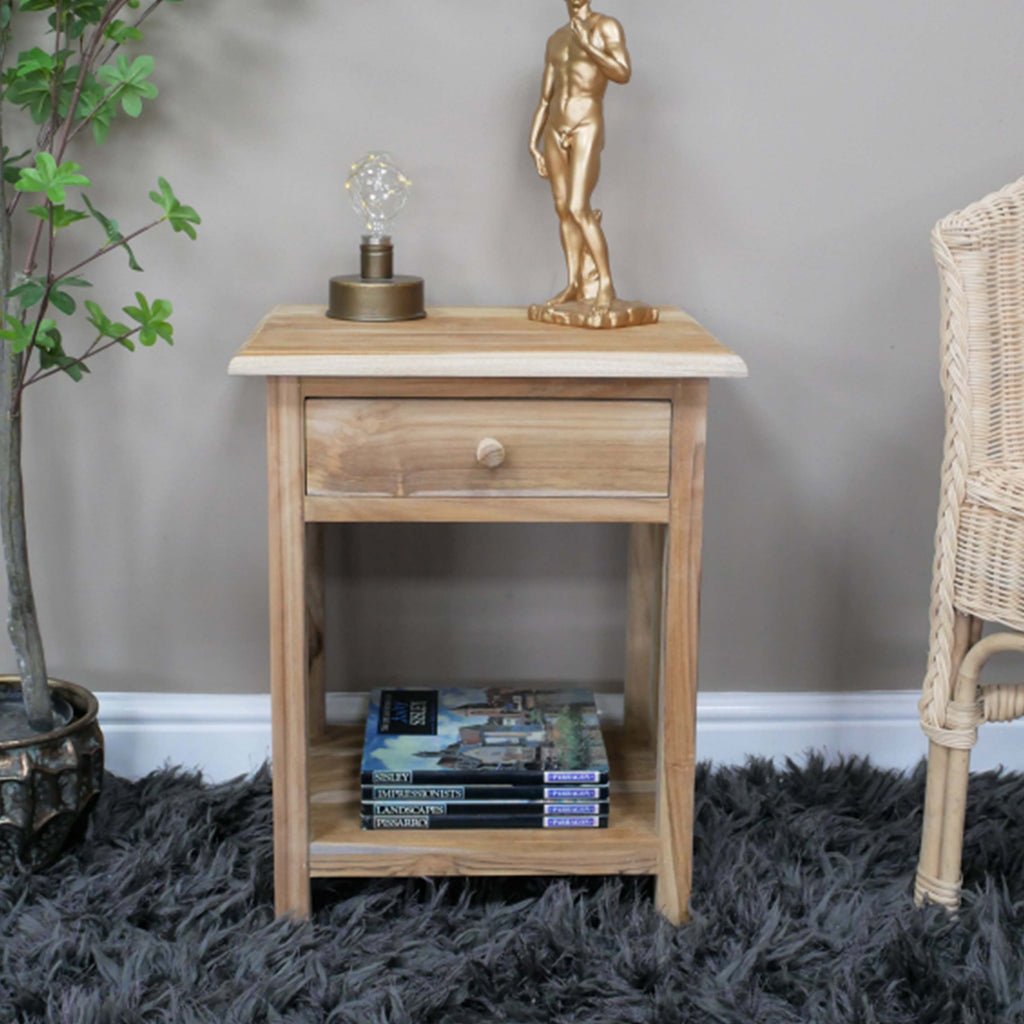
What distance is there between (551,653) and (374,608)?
0.82 ft

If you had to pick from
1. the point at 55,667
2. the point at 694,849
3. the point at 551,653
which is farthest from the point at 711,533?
the point at 55,667

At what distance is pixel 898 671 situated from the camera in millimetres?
1780

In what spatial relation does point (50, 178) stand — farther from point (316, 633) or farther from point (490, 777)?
point (490, 777)

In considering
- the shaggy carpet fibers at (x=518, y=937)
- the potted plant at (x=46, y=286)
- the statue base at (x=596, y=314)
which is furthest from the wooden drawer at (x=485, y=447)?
the shaggy carpet fibers at (x=518, y=937)

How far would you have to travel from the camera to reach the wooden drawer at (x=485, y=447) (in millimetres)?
1278

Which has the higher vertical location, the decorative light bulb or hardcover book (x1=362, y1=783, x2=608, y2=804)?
the decorative light bulb

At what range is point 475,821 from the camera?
1.44 m

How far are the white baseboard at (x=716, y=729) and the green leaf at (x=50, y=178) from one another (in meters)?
0.76

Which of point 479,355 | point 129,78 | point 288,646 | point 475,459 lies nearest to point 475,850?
point 288,646

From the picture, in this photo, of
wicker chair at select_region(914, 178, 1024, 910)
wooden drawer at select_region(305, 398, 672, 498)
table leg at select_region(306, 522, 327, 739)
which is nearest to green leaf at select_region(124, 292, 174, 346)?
wooden drawer at select_region(305, 398, 672, 498)

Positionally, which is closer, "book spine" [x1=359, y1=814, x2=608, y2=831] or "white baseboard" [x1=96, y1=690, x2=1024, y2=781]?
"book spine" [x1=359, y1=814, x2=608, y2=831]

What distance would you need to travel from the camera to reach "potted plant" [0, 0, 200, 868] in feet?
4.49

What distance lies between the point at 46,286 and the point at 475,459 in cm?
51

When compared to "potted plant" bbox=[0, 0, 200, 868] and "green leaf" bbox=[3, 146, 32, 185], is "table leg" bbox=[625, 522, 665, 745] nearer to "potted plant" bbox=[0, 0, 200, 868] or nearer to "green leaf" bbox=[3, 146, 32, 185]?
"potted plant" bbox=[0, 0, 200, 868]
